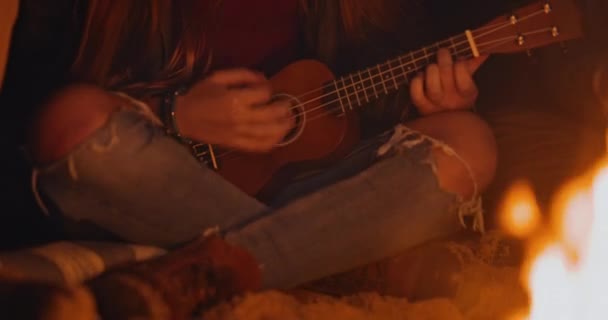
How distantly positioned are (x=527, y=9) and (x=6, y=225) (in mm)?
1103

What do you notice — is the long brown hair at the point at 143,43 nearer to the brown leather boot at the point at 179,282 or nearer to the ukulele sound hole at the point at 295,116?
the ukulele sound hole at the point at 295,116

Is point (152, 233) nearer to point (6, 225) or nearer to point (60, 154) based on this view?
point (60, 154)

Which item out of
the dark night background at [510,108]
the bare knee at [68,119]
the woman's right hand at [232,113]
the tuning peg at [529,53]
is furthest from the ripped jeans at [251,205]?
the tuning peg at [529,53]

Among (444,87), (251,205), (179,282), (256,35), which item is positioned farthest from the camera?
(256,35)

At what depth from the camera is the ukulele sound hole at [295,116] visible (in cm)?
125

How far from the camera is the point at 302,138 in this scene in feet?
4.13

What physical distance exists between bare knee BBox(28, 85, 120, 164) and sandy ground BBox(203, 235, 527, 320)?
0.35m

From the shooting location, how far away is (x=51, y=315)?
25.5 inches

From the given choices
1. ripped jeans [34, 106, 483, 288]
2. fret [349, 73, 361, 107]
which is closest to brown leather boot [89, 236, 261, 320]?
ripped jeans [34, 106, 483, 288]

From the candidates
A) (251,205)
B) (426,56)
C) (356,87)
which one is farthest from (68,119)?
(426,56)

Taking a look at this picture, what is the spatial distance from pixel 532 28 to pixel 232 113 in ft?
2.09

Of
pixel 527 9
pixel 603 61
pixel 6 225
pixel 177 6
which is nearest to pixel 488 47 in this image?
pixel 527 9

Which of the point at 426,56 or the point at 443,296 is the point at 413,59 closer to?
the point at 426,56

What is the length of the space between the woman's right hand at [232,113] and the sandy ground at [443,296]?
30 centimetres
